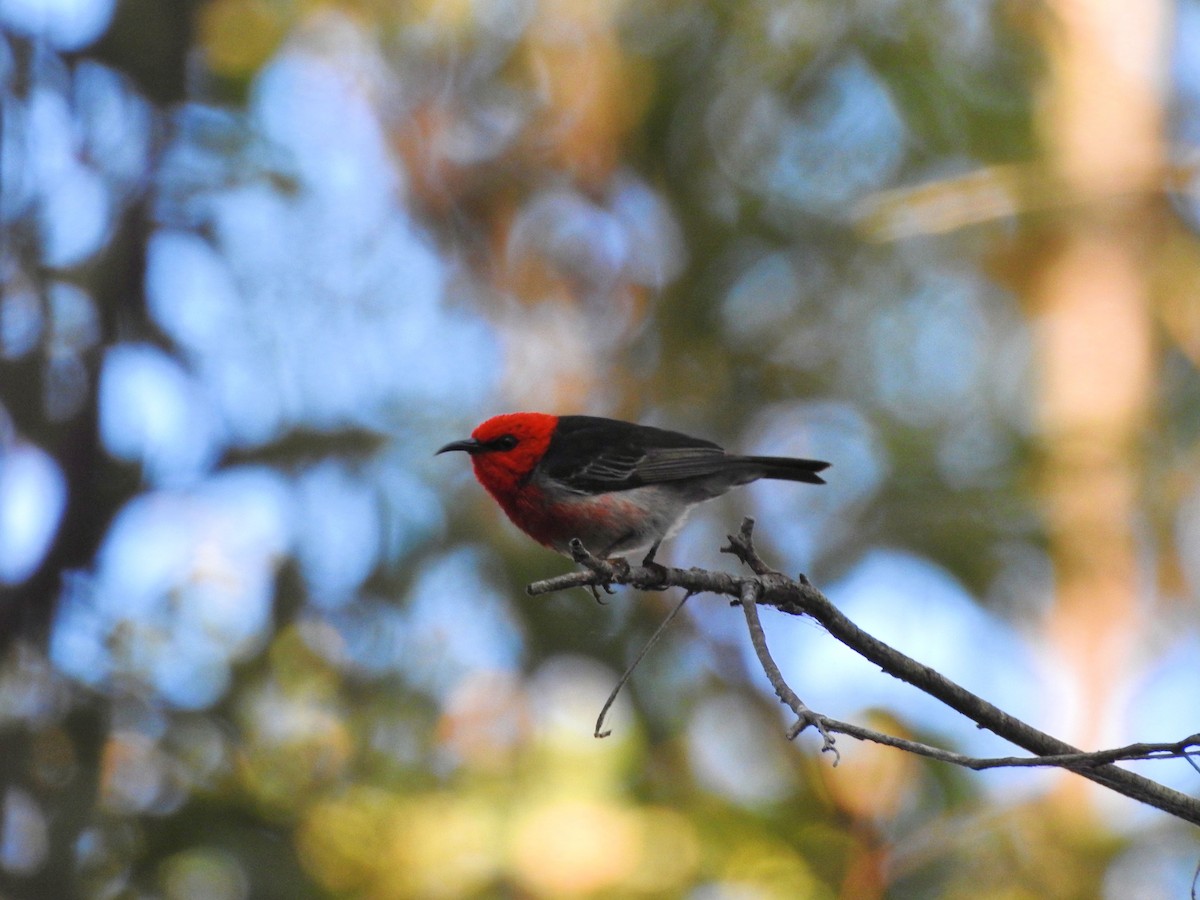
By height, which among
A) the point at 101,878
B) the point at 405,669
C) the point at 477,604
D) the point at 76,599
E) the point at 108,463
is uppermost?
the point at 477,604

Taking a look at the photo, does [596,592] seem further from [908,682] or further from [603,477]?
[908,682]

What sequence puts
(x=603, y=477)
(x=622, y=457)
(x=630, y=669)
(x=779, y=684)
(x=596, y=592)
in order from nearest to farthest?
(x=779, y=684)
(x=630, y=669)
(x=596, y=592)
(x=603, y=477)
(x=622, y=457)

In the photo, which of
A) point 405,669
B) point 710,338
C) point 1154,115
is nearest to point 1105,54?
point 1154,115

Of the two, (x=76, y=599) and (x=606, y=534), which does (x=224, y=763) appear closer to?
(x=76, y=599)

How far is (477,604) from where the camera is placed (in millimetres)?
7195

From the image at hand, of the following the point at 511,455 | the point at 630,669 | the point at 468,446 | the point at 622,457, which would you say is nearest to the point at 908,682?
the point at 630,669

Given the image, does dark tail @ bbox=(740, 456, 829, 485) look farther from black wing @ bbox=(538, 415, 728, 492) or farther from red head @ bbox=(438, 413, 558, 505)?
red head @ bbox=(438, 413, 558, 505)

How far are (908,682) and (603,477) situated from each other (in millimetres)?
2366

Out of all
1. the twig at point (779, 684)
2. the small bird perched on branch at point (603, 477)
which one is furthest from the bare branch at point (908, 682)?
the small bird perched on branch at point (603, 477)

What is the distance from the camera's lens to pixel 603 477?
4.81 metres

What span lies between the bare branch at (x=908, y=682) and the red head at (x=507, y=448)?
6.56 feet

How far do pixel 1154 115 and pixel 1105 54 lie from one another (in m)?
0.60

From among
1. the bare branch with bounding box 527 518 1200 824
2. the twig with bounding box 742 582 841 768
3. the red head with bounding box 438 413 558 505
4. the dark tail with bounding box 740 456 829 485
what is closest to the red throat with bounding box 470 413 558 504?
the red head with bounding box 438 413 558 505

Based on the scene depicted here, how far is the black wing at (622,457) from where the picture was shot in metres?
4.79
